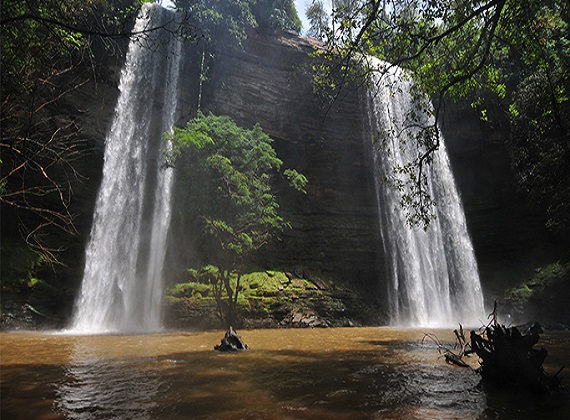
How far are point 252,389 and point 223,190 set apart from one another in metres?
11.2

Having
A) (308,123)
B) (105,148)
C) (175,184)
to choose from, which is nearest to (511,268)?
(308,123)

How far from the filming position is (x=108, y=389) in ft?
13.8

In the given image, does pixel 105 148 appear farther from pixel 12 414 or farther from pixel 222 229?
pixel 12 414

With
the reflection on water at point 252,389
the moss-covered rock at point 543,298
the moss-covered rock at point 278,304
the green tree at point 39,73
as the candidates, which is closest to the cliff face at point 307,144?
the moss-covered rock at point 278,304

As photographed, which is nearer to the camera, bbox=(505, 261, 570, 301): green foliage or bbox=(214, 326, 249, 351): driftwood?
bbox=(214, 326, 249, 351): driftwood

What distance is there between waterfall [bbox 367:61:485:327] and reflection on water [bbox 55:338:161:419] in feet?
52.4

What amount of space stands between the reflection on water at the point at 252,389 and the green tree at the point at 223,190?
324 inches

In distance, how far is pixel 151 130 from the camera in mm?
19719

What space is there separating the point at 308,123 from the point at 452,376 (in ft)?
64.4

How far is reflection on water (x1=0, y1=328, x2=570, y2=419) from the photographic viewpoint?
3373mm

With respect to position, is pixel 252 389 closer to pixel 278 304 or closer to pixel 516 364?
pixel 516 364

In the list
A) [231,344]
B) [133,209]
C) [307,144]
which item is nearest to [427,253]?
[307,144]

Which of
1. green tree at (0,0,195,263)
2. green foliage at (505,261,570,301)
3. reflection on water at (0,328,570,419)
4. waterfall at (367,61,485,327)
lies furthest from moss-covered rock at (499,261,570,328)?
green tree at (0,0,195,263)

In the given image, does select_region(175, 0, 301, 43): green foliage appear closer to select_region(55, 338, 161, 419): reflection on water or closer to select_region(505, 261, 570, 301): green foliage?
select_region(55, 338, 161, 419): reflection on water
